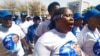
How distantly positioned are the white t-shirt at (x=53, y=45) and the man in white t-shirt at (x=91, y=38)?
0.82m

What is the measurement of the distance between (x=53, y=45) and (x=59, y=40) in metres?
0.12

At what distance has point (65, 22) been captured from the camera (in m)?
3.62

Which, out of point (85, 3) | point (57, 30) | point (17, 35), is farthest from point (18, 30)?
point (85, 3)

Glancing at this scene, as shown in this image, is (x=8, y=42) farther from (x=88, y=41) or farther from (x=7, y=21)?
(x=88, y=41)

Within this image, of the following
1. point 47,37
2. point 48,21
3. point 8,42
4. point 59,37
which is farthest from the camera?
point 48,21

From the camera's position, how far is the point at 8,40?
5430mm

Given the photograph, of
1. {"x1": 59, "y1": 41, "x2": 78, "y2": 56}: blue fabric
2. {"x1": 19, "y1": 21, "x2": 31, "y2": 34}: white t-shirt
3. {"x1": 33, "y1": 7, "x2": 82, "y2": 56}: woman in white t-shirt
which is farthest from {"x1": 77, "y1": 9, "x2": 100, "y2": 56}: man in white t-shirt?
{"x1": 19, "y1": 21, "x2": 31, "y2": 34}: white t-shirt

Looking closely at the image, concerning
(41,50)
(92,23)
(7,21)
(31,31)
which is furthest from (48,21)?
(31,31)

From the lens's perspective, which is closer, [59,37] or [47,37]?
[47,37]

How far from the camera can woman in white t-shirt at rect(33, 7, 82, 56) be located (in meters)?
3.42

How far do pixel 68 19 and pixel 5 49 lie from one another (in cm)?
206

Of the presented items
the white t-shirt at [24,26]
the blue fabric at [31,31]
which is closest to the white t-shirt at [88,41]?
the blue fabric at [31,31]

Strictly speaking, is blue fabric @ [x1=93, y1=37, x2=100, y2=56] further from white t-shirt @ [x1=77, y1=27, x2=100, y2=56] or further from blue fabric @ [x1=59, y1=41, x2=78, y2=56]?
blue fabric @ [x1=59, y1=41, x2=78, y2=56]

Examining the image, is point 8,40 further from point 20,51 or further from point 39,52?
point 39,52
